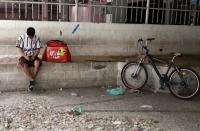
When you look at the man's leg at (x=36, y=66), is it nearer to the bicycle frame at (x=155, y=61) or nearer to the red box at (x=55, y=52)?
the red box at (x=55, y=52)

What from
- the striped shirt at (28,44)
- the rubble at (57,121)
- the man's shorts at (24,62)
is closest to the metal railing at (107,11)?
the striped shirt at (28,44)

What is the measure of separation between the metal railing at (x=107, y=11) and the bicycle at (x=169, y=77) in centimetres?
172

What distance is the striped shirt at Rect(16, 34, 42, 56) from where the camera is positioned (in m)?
7.90

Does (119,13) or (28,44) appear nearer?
(28,44)

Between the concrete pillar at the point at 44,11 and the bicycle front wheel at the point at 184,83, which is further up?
the concrete pillar at the point at 44,11

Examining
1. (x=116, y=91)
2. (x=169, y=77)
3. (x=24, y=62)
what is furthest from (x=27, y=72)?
(x=169, y=77)

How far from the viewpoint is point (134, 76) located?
8.38 m

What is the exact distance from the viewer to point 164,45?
9898mm

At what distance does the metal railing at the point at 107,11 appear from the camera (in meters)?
8.57

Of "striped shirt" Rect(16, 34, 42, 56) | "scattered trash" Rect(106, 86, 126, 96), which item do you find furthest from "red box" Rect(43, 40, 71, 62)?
"scattered trash" Rect(106, 86, 126, 96)

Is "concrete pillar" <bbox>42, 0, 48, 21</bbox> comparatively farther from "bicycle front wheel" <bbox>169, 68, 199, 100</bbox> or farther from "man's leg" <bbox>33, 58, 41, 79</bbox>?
"bicycle front wheel" <bbox>169, 68, 199, 100</bbox>

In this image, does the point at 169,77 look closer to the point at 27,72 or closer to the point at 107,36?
the point at 107,36

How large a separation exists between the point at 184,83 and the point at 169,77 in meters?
0.37

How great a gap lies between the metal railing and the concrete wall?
217 millimetres
